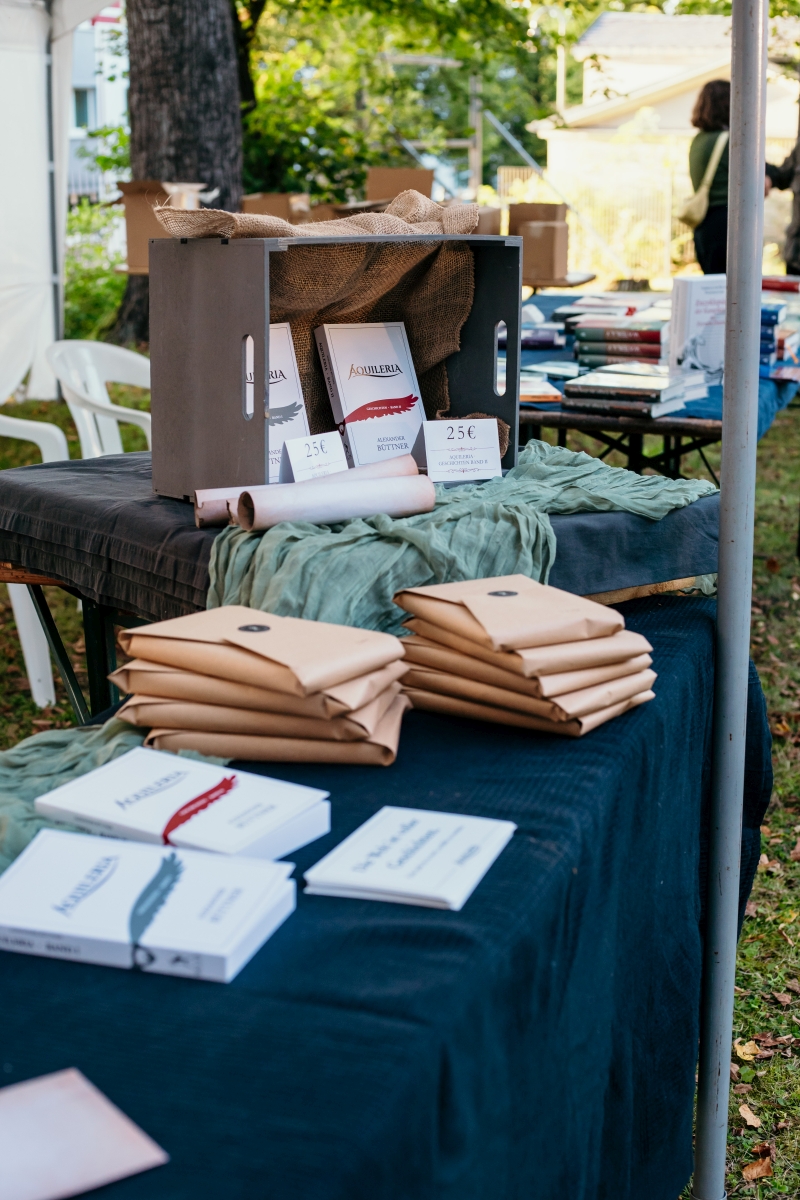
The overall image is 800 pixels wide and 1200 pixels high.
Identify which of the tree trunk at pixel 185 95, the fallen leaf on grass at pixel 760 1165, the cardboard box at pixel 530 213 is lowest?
the fallen leaf on grass at pixel 760 1165

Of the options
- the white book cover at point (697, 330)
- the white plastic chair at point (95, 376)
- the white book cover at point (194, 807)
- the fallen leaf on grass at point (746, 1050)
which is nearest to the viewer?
the white book cover at point (194, 807)

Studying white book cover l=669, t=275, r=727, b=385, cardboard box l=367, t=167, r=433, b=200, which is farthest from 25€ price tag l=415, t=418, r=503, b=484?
cardboard box l=367, t=167, r=433, b=200

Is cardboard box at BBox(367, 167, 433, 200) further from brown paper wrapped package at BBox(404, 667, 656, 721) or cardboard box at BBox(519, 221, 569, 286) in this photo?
brown paper wrapped package at BBox(404, 667, 656, 721)

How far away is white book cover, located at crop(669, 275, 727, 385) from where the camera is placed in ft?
10.8

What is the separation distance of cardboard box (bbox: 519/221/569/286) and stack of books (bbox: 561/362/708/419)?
181 centimetres

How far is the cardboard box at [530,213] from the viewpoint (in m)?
4.69

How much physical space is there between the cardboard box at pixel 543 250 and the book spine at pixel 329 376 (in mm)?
3029

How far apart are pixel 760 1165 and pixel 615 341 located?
2328 mm

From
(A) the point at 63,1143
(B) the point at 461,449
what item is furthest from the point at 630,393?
(A) the point at 63,1143

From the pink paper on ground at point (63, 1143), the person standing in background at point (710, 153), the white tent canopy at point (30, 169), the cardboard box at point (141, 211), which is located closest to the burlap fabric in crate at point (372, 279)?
the pink paper on ground at point (63, 1143)

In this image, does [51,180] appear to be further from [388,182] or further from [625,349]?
[625,349]

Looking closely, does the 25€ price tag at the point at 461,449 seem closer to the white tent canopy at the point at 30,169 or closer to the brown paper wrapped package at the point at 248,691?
the brown paper wrapped package at the point at 248,691

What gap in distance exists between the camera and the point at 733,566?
4.85 feet

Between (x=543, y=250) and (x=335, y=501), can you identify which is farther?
(x=543, y=250)
